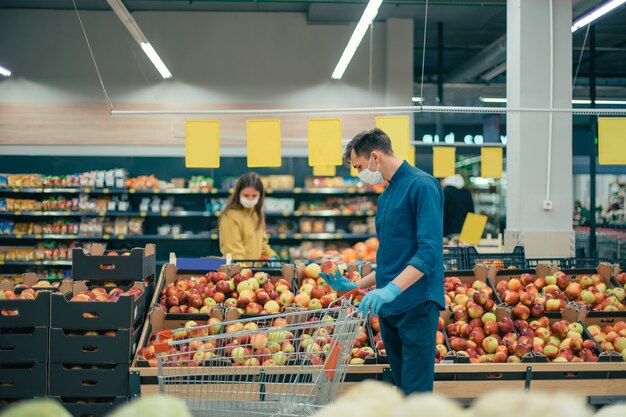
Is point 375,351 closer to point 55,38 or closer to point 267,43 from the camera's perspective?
point 267,43

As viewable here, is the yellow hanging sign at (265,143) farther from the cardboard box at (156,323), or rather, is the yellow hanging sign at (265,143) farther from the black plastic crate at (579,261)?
the black plastic crate at (579,261)

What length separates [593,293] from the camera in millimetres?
4234

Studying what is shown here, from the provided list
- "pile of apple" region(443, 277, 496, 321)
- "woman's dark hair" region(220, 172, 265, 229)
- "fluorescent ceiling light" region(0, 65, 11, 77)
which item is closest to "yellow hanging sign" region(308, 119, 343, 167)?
"woman's dark hair" region(220, 172, 265, 229)

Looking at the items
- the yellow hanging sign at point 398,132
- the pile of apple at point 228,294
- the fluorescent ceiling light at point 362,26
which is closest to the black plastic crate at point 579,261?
the yellow hanging sign at point 398,132

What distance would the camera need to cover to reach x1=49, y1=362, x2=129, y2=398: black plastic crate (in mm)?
3287

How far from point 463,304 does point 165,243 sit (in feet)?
22.8

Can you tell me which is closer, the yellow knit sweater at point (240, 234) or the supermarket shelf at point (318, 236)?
the yellow knit sweater at point (240, 234)

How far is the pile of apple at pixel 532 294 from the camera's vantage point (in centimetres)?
398

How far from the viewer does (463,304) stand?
407 cm

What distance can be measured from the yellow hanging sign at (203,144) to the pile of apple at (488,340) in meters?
2.58

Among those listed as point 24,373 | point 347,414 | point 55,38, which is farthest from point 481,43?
point 347,414

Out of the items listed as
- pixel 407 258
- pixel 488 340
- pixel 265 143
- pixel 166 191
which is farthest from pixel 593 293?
pixel 166 191

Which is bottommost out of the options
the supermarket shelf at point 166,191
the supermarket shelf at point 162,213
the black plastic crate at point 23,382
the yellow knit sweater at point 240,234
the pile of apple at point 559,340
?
the black plastic crate at point 23,382

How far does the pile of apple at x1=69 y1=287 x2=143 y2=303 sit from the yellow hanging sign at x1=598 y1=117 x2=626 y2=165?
3.77 meters
